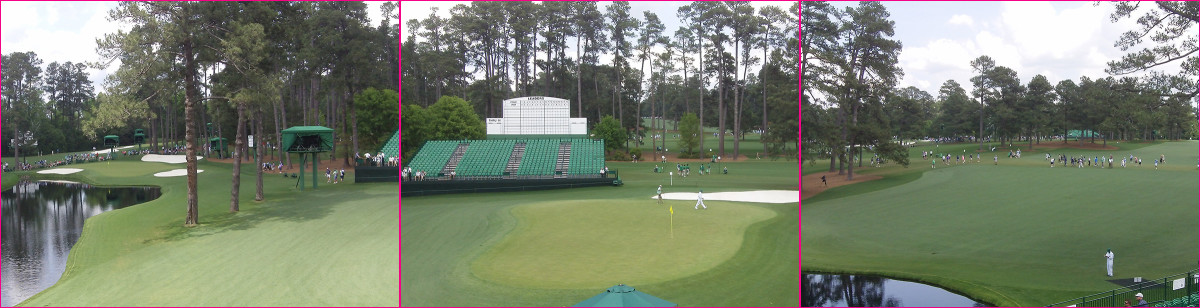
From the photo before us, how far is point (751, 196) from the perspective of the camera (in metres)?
31.7

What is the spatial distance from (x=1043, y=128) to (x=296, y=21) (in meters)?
62.9

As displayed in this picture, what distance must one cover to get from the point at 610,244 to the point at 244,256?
1006 cm

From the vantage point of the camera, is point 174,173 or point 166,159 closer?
point 174,173

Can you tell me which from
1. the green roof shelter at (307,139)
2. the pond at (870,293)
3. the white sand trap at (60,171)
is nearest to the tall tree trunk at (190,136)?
the green roof shelter at (307,139)

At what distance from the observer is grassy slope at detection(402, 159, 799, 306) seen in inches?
554

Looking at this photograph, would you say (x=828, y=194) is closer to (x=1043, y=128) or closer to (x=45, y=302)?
(x=45, y=302)

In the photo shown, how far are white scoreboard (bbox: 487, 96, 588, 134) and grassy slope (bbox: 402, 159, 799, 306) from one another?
5.90 metres

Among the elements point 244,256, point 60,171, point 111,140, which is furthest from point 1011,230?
point 111,140

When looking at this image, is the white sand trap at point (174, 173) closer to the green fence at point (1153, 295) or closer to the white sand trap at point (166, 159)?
the white sand trap at point (166, 159)

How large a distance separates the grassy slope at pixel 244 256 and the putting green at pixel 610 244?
10.1 ft

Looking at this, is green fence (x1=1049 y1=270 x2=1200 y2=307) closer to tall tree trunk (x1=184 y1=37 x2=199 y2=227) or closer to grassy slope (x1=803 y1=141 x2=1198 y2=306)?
grassy slope (x1=803 y1=141 x2=1198 y2=306)

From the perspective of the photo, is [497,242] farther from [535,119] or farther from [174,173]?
[174,173]

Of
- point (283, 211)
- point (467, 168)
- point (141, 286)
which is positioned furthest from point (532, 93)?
point (141, 286)

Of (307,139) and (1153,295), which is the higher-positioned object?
(307,139)
